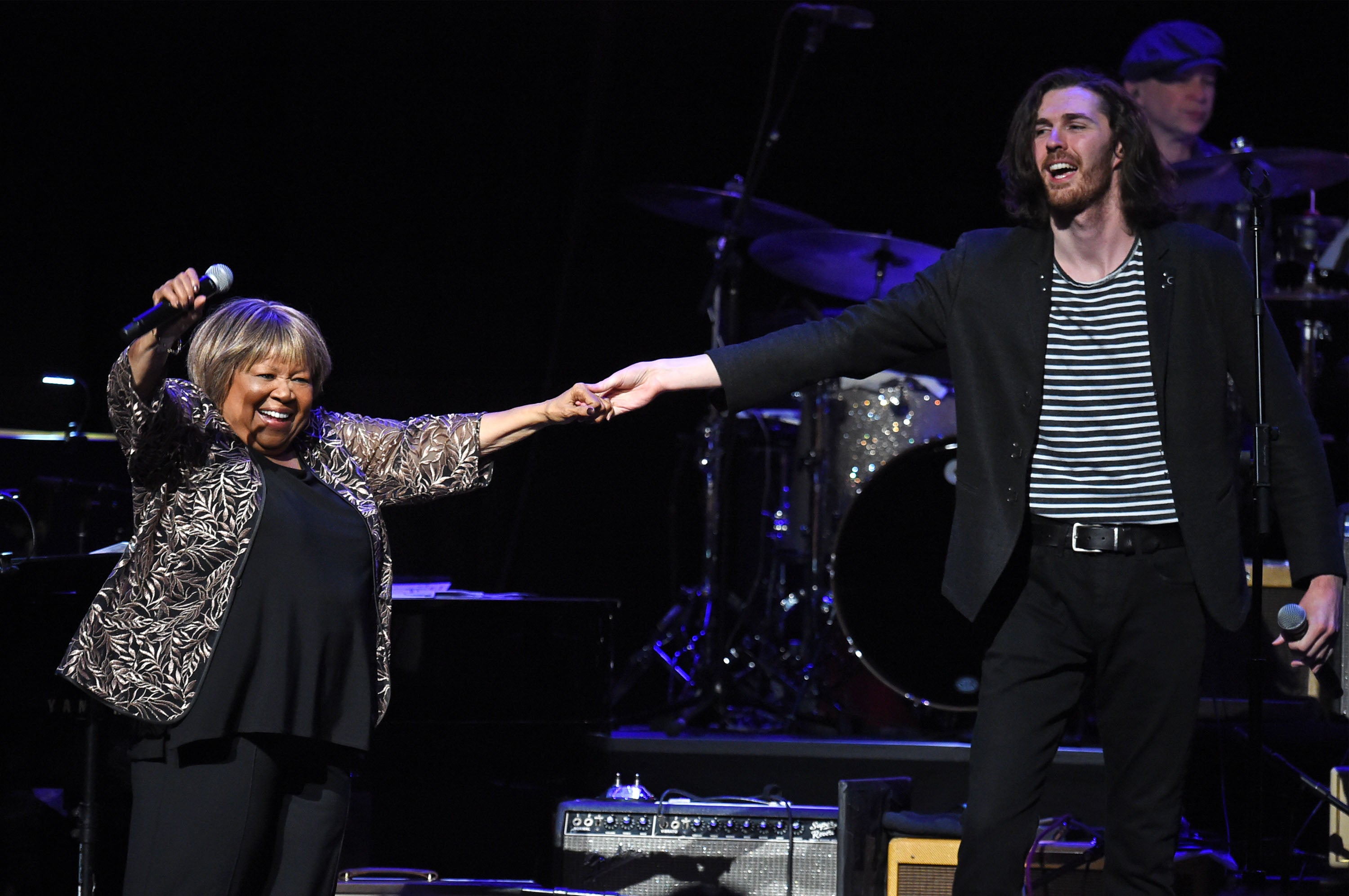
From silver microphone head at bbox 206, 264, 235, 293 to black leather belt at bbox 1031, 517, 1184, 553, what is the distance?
166cm

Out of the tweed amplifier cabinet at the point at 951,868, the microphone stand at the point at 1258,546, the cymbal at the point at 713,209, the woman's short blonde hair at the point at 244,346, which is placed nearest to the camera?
the microphone stand at the point at 1258,546

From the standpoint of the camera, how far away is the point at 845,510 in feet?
18.5

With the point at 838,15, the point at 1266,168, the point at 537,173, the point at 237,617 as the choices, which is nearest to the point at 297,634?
the point at 237,617

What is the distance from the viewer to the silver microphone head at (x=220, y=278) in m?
2.53

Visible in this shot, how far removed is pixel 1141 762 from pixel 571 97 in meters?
4.96

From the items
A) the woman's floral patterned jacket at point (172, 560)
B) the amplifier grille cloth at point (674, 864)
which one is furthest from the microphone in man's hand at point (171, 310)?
the amplifier grille cloth at point (674, 864)

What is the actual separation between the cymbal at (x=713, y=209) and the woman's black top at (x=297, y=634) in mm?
3110

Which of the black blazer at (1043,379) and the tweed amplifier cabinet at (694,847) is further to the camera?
the tweed amplifier cabinet at (694,847)

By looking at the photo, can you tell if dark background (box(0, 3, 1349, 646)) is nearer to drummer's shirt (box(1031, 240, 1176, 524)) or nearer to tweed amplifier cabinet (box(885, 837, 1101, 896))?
tweed amplifier cabinet (box(885, 837, 1101, 896))

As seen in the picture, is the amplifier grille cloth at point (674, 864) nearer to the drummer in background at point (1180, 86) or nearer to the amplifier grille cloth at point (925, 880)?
the amplifier grille cloth at point (925, 880)

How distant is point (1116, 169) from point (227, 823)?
85.4 inches

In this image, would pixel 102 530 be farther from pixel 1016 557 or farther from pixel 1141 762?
pixel 1141 762

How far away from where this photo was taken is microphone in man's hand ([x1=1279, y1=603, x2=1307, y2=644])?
2580 mm

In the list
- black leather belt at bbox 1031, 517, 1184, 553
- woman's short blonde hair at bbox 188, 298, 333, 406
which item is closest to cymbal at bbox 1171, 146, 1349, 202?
black leather belt at bbox 1031, 517, 1184, 553
